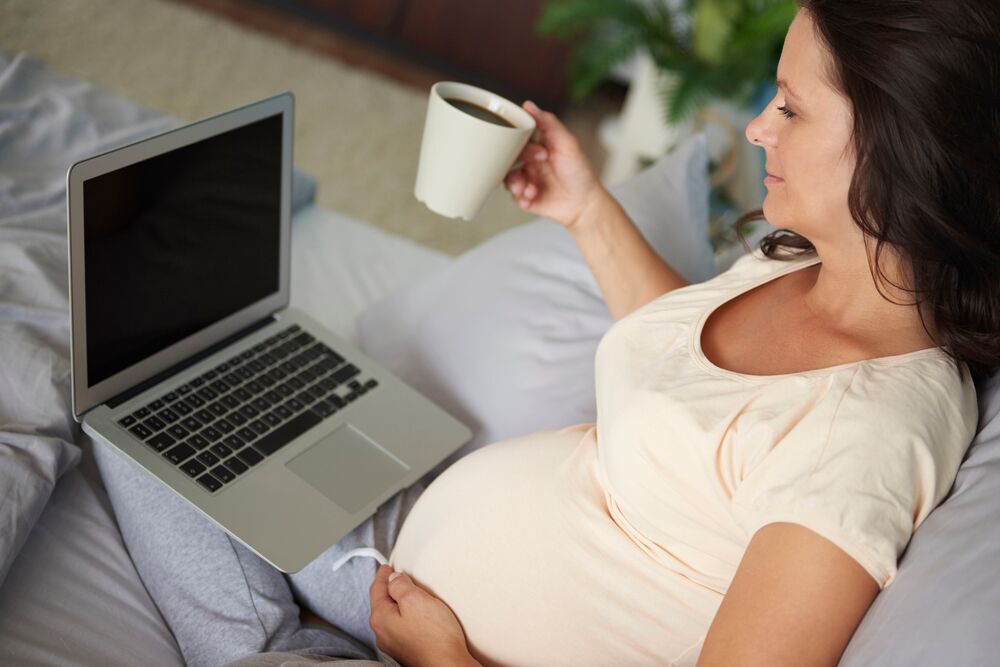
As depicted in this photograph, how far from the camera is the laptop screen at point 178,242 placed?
970 mm

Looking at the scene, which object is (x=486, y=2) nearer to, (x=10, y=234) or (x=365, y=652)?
(x=10, y=234)

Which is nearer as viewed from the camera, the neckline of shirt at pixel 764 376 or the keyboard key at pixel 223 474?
the neckline of shirt at pixel 764 376

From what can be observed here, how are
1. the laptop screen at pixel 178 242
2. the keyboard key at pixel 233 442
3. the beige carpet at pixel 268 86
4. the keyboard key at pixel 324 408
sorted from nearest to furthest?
the laptop screen at pixel 178 242 → the keyboard key at pixel 233 442 → the keyboard key at pixel 324 408 → the beige carpet at pixel 268 86

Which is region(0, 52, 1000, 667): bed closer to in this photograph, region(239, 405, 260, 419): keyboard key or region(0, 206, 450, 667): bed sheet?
region(0, 206, 450, 667): bed sheet

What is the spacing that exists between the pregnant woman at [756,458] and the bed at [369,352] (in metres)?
0.04

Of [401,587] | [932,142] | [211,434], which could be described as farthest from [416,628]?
[932,142]

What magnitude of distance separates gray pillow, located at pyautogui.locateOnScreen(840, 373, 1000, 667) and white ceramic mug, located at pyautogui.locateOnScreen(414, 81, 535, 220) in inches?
22.9

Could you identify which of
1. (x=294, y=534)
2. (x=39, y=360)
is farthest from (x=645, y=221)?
(x=39, y=360)

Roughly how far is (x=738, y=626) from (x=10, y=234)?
1.04 meters

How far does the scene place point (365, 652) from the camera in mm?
1102

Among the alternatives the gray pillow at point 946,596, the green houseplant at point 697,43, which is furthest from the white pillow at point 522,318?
the green houseplant at point 697,43

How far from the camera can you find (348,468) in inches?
44.8

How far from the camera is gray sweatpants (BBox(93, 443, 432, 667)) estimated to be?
3.29 feet

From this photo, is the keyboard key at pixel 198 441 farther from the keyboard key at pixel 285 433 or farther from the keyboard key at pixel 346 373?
the keyboard key at pixel 346 373
